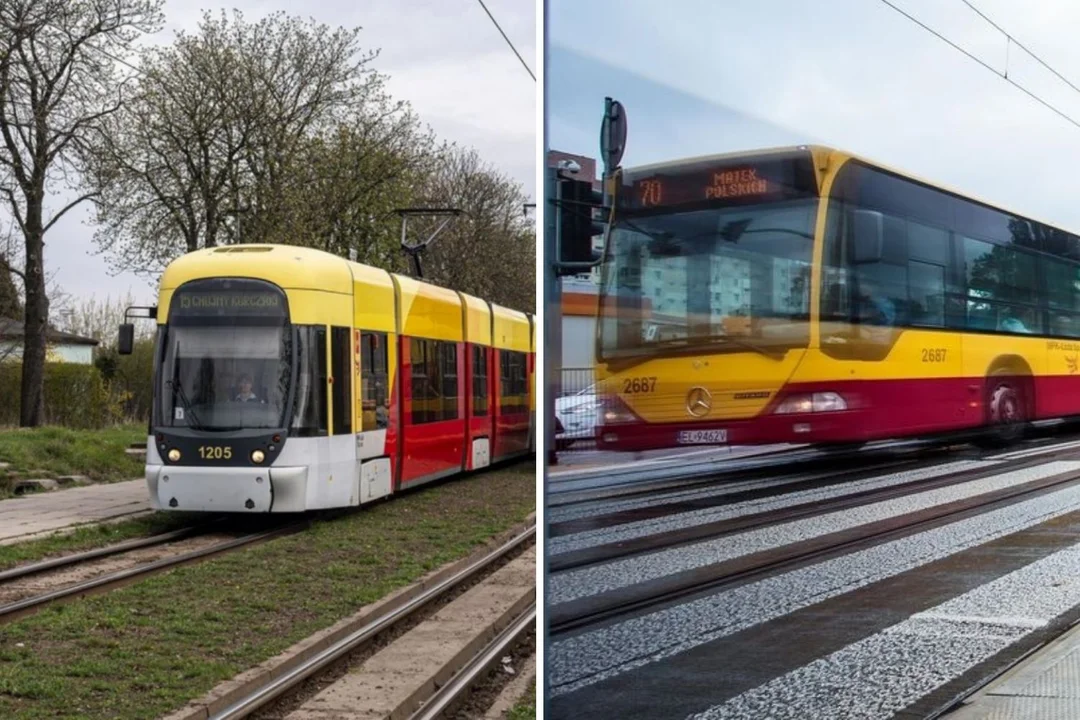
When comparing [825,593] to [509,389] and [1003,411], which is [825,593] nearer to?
[1003,411]

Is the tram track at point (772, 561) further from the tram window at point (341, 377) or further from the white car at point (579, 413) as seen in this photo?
A: the tram window at point (341, 377)

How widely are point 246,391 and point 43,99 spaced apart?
6680 millimetres

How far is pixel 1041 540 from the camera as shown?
1868 millimetres

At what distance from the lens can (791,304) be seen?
1.52 m

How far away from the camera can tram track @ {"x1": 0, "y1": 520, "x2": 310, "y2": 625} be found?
6.87 meters

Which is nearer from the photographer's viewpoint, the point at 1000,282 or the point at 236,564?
the point at 1000,282

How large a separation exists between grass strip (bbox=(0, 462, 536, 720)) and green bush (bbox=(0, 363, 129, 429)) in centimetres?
412

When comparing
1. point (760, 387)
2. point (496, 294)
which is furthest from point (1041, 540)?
point (496, 294)

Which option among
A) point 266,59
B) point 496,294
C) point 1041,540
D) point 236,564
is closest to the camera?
point 1041,540

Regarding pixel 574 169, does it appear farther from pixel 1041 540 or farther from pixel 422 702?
pixel 422 702

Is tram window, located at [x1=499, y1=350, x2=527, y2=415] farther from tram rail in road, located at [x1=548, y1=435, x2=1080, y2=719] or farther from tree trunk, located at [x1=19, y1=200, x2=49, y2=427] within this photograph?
tram rail in road, located at [x1=548, y1=435, x2=1080, y2=719]

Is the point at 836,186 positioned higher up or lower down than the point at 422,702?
higher up

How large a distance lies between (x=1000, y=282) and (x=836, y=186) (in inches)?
14.3

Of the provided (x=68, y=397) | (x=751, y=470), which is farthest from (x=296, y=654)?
(x=68, y=397)
